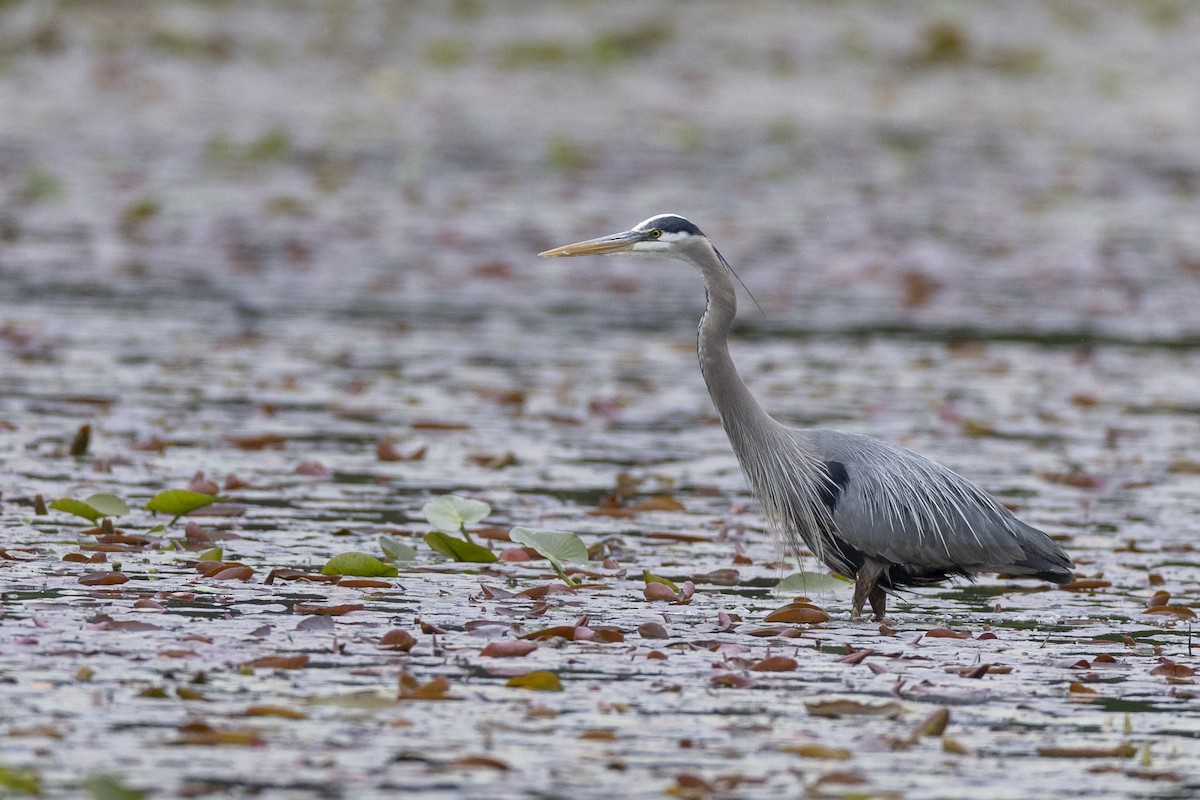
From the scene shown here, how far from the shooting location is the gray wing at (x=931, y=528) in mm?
7355

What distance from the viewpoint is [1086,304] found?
47.8 ft

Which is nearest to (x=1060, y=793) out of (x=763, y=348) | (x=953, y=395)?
(x=953, y=395)

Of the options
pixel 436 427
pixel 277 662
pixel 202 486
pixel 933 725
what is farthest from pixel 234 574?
pixel 436 427

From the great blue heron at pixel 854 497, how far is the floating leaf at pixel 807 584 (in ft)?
0.45

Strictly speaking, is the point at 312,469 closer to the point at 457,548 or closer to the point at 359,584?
the point at 457,548

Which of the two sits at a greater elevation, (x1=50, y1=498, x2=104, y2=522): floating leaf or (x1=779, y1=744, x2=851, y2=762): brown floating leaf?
(x1=50, y1=498, x2=104, y2=522): floating leaf

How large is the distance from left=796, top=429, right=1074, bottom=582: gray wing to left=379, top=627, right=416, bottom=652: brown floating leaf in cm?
195

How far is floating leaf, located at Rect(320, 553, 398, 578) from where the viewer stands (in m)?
7.12

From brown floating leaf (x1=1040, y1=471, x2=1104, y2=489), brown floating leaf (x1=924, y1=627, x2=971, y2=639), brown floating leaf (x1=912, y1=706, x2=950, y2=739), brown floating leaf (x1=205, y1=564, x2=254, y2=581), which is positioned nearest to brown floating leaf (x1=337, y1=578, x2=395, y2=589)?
brown floating leaf (x1=205, y1=564, x2=254, y2=581)

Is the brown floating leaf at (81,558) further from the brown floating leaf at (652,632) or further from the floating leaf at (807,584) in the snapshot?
the floating leaf at (807,584)

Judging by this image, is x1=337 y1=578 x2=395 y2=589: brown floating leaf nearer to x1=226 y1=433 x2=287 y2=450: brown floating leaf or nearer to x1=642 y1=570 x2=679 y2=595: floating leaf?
x1=642 y1=570 x2=679 y2=595: floating leaf

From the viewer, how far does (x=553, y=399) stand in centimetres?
1117

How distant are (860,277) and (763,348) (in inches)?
95.7

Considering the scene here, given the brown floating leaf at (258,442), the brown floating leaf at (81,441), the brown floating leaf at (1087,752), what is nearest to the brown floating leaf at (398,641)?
the brown floating leaf at (1087,752)
